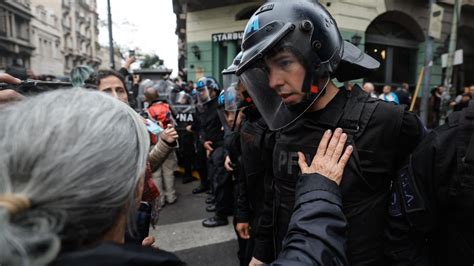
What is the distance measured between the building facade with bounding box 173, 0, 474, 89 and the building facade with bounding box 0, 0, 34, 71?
24903 mm

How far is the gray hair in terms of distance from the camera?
26.5 inches

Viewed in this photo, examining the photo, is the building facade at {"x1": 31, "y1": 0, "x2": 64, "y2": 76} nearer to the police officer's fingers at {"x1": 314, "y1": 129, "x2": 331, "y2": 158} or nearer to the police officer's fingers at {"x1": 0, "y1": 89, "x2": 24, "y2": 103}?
the police officer's fingers at {"x1": 0, "y1": 89, "x2": 24, "y2": 103}

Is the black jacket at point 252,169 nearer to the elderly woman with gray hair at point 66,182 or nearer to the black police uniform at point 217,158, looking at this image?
the elderly woman with gray hair at point 66,182

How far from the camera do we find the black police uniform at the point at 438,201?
3.87ft

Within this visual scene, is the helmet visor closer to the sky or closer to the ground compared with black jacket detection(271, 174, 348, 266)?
closer to the sky

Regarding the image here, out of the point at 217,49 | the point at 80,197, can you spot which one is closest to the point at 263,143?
the point at 80,197

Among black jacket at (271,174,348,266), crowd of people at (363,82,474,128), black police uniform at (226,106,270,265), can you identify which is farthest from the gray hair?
crowd of people at (363,82,474,128)

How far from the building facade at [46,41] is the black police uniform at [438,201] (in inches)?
1543

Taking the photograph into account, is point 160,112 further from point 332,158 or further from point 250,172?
point 332,158

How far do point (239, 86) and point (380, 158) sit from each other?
70.4 inches

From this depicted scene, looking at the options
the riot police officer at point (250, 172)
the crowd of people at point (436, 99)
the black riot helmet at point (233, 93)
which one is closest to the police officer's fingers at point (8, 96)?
the riot police officer at point (250, 172)

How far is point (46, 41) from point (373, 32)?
40006 millimetres

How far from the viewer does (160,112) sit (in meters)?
5.00

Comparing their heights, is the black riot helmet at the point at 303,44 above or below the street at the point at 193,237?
above
